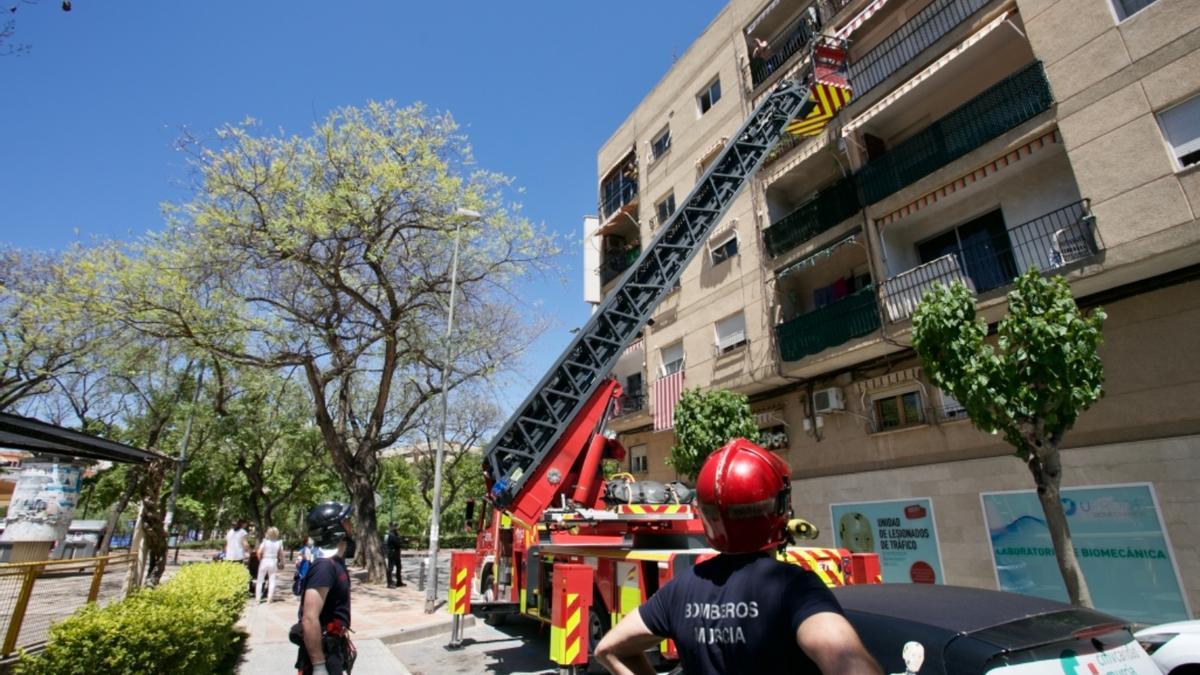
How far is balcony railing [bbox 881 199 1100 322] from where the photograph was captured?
29.8 ft

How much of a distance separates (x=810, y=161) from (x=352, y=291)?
39.5ft

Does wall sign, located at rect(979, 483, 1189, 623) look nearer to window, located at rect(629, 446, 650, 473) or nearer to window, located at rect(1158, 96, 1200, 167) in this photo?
window, located at rect(1158, 96, 1200, 167)

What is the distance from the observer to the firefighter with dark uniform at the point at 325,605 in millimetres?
3717

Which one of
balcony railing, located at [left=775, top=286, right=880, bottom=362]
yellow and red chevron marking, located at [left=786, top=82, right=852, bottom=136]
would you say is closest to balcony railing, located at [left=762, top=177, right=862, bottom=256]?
yellow and red chevron marking, located at [left=786, top=82, right=852, bottom=136]

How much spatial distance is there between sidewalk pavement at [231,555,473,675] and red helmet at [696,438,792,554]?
680cm

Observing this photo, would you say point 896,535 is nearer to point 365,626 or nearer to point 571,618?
point 571,618

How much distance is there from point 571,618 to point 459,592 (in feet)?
10.0

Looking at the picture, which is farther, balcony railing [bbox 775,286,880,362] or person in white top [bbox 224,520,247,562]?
person in white top [bbox 224,520,247,562]

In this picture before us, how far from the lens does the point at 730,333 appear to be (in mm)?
15781

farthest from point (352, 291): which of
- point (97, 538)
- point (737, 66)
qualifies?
point (97, 538)

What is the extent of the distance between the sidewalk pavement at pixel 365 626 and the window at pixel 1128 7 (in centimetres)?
1424

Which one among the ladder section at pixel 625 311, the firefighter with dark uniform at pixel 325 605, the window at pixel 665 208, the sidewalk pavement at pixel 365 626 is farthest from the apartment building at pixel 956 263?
the firefighter with dark uniform at pixel 325 605

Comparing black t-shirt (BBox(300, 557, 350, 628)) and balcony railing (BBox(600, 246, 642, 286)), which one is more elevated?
balcony railing (BBox(600, 246, 642, 286))

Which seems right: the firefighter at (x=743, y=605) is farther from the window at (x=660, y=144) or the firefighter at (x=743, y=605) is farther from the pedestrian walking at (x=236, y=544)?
the window at (x=660, y=144)
